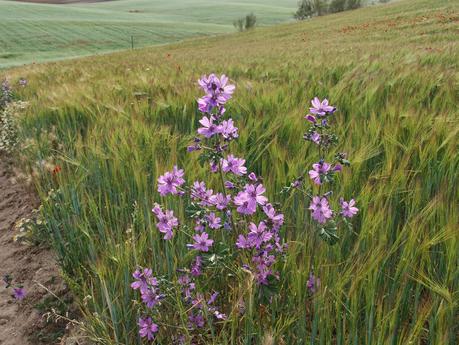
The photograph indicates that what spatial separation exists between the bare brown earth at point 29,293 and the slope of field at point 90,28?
1170 inches

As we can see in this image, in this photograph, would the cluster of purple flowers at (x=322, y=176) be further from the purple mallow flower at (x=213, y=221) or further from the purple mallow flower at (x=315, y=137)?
the purple mallow flower at (x=213, y=221)

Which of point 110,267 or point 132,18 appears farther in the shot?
point 132,18

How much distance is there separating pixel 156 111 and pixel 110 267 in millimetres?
1570

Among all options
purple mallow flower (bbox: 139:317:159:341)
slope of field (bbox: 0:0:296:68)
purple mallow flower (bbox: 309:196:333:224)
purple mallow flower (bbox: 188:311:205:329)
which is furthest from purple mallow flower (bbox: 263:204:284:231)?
slope of field (bbox: 0:0:296:68)

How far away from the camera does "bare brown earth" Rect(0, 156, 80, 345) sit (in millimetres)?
1800

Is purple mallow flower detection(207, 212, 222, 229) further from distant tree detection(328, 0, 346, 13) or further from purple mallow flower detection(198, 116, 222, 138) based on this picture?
distant tree detection(328, 0, 346, 13)

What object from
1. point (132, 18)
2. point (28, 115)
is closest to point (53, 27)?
point (132, 18)

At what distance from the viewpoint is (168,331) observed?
4.46ft

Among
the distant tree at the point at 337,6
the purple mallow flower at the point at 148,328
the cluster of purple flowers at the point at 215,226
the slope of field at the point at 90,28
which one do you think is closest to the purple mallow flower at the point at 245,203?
the cluster of purple flowers at the point at 215,226

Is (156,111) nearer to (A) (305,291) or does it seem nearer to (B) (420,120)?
(B) (420,120)

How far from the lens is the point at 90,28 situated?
47531mm

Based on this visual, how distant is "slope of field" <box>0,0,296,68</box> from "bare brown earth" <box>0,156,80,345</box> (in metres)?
29.7

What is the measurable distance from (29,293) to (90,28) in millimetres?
51046

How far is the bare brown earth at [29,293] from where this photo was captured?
1.80 meters
